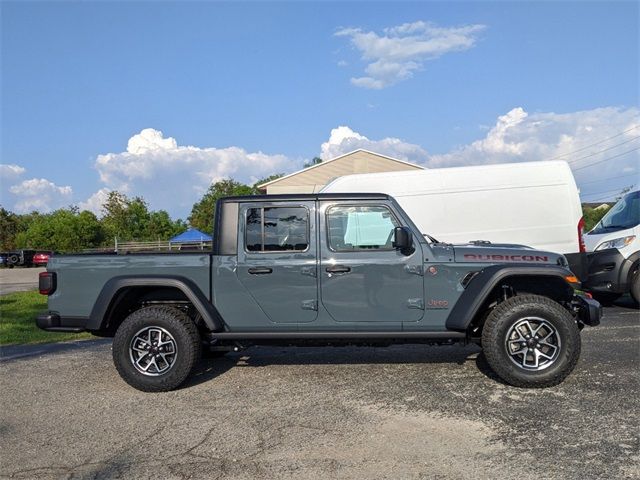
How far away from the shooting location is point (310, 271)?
5.06m

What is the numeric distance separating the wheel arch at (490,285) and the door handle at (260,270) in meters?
1.77

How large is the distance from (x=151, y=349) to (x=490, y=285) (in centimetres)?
325

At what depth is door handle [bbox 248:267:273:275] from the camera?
5.08 m

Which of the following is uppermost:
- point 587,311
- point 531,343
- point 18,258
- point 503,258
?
point 503,258

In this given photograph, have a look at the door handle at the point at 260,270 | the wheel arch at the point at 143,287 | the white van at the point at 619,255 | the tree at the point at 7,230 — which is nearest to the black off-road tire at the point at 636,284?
the white van at the point at 619,255

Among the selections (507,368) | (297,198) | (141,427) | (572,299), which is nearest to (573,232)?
(572,299)

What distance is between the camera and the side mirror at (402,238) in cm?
489

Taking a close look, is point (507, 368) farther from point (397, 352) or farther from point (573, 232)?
point (573, 232)

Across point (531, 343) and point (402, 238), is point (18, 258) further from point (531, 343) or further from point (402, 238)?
point (531, 343)

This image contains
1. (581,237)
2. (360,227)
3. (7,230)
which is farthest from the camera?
(7,230)

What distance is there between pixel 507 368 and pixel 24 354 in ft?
20.4

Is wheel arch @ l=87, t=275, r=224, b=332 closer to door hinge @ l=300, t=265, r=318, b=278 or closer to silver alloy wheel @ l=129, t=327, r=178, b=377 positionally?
silver alloy wheel @ l=129, t=327, r=178, b=377

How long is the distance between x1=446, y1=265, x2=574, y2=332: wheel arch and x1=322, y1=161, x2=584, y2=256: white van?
4.81 meters

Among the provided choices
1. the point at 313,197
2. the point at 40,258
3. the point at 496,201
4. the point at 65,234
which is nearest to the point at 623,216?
the point at 496,201
